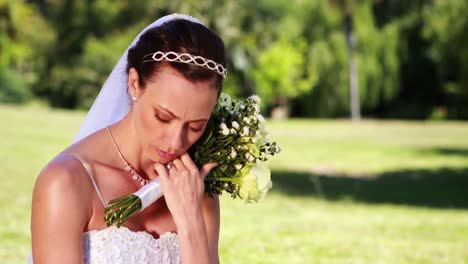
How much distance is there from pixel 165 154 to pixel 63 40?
54.0m

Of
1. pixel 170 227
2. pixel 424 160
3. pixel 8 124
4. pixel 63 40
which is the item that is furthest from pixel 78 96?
pixel 170 227

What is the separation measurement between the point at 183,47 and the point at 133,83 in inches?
10.9

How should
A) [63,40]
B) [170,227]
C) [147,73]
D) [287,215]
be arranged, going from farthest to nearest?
[63,40] < [287,215] < [170,227] < [147,73]

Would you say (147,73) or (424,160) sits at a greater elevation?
(147,73)

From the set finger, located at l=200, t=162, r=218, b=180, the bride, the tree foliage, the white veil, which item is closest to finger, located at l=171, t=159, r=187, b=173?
the bride

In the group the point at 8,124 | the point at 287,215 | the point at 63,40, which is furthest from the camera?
the point at 63,40

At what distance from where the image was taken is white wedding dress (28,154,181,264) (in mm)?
3098

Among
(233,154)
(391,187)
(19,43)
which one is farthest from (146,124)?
(19,43)

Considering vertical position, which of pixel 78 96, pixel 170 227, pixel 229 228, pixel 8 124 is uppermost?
pixel 170 227

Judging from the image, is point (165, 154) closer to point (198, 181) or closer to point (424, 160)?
point (198, 181)

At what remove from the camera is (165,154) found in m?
3.10

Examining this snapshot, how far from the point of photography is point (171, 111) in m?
2.97

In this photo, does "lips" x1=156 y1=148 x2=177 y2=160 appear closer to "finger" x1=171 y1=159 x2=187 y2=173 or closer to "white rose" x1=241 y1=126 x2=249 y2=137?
"finger" x1=171 y1=159 x2=187 y2=173

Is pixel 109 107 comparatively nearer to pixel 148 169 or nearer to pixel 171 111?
pixel 148 169
